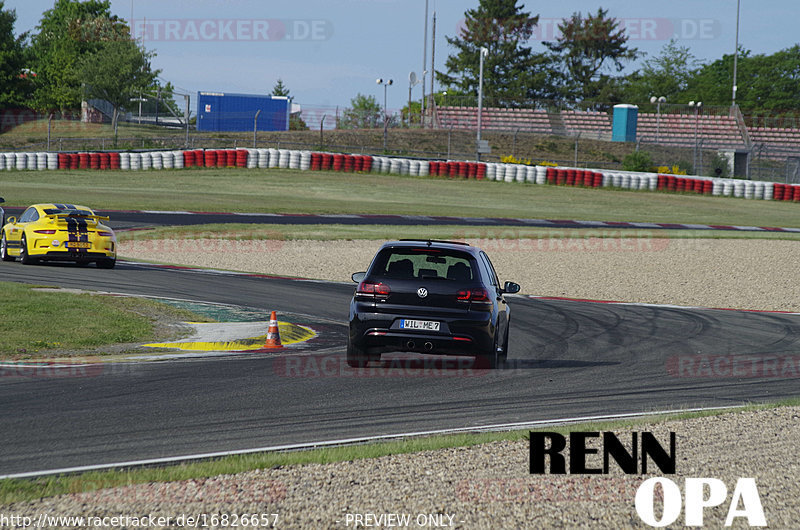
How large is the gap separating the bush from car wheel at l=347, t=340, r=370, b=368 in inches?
1987

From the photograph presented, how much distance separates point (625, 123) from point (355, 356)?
6175cm

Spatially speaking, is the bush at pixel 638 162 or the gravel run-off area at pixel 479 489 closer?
the gravel run-off area at pixel 479 489

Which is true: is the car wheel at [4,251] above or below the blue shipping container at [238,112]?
below

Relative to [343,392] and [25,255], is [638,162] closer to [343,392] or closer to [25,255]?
[25,255]

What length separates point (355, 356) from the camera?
10.6 m

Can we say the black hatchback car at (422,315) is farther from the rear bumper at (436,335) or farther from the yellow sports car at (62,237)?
the yellow sports car at (62,237)

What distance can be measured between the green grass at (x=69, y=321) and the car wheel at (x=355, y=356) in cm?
319

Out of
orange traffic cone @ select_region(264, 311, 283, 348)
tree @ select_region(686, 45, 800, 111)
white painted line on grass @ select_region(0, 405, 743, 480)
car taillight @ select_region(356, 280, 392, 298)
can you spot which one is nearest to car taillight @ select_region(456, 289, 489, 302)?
car taillight @ select_region(356, 280, 392, 298)

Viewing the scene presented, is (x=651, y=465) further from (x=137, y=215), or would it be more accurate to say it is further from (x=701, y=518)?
(x=137, y=215)

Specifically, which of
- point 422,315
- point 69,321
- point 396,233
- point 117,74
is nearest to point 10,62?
point 117,74

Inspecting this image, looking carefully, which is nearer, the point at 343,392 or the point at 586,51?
the point at 343,392

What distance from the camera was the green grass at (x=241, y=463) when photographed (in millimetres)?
5801

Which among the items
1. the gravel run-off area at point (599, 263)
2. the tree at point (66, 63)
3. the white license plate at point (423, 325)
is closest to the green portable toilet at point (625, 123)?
the gravel run-off area at point (599, 263)

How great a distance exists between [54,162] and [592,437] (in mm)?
45152
